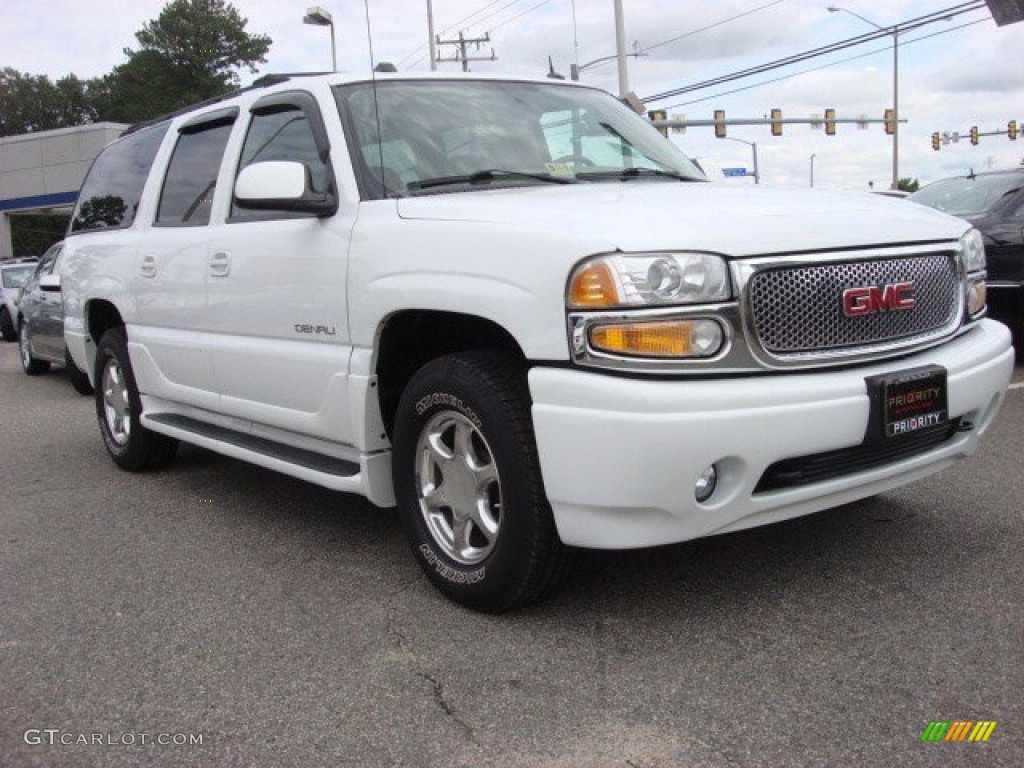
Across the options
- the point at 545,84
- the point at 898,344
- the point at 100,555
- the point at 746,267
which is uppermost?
the point at 545,84

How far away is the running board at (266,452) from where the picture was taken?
370 centimetres

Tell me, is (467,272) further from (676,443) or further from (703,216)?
(676,443)

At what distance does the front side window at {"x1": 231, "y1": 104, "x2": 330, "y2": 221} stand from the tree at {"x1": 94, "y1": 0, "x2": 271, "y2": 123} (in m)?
66.5

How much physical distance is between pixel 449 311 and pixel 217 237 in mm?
1686

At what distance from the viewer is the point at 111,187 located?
19.4ft

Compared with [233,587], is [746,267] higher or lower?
higher

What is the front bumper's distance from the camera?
267cm

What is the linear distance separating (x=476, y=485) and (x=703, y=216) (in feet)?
3.67

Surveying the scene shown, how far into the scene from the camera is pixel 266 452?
13.6ft

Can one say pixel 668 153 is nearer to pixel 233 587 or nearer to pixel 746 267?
pixel 746 267

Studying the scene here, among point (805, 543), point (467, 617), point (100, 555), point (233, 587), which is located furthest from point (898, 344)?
point (100, 555)

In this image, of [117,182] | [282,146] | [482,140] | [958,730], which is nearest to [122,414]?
[117,182]

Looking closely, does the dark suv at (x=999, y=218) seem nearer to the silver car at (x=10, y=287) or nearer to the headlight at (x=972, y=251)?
the headlight at (x=972, y=251)

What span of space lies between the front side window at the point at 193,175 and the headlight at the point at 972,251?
3.21 metres
